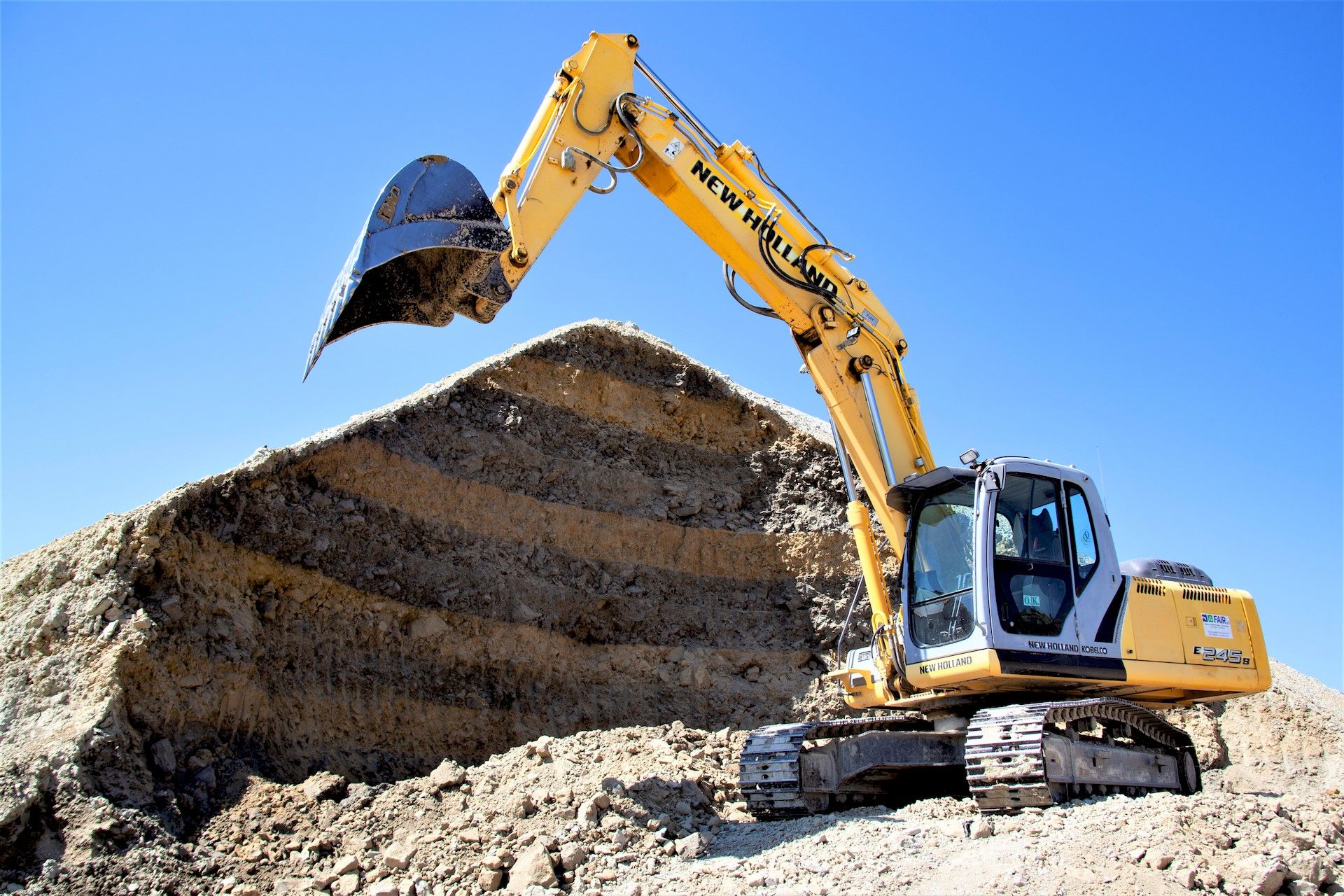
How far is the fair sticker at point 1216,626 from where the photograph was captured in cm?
743

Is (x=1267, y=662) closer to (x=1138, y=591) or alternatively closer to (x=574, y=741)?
(x=1138, y=591)

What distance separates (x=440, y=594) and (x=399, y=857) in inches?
152

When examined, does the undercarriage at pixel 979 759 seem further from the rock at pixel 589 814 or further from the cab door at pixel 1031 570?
the rock at pixel 589 814

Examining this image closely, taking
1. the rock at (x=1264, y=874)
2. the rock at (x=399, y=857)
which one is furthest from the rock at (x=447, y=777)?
the rock at (x=1264, y=874)

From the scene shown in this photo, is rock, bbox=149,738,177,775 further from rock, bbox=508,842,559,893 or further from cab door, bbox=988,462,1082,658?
cab door, bbox=988,462,1082,658

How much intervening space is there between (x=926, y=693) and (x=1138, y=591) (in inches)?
66.0

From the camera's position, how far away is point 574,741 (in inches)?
311

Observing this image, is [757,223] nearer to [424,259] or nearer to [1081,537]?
[424,259]

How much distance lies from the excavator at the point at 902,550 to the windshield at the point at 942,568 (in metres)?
0.01

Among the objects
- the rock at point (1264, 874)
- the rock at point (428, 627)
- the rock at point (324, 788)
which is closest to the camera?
the rock at point (1264, 874)

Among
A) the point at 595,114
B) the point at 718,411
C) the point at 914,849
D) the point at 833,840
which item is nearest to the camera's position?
the point at 914,849

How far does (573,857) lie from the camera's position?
591 cm

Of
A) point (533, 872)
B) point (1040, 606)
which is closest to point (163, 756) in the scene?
point (533, 872)

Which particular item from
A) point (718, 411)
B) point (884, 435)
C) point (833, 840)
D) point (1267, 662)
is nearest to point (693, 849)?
point (833, 840)
